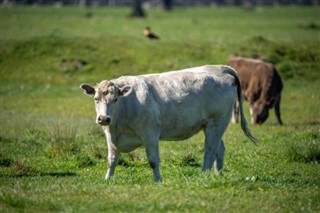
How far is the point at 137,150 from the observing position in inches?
706

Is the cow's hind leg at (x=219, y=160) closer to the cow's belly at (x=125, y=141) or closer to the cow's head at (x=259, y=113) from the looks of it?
the cow's belly at (x=125, y=141)

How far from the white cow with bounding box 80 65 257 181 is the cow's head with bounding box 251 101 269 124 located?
1044 cm

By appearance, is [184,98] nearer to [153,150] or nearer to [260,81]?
[153,150]

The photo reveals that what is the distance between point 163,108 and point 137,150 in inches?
174

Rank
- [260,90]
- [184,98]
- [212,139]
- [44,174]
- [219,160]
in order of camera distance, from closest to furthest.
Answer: [184,98] < [212,139] < [44,174] < [219,160] < [260,90]

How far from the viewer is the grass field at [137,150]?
444 inches

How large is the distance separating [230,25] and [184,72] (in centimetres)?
4398

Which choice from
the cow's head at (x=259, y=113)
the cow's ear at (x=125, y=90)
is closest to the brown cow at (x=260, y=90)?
the cow's head at (x=259, y=113)

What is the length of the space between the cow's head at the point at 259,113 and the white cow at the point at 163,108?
34.3 ft

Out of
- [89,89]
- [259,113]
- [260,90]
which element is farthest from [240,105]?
[260,90]

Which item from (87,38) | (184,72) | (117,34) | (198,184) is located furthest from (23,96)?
(198,184)

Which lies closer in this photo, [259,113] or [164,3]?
[259,113]

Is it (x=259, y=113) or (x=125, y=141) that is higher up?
(x=125, y=141)

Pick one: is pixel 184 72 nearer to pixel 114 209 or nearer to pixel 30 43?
pixel 114 209
